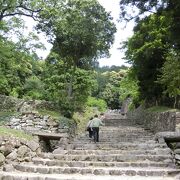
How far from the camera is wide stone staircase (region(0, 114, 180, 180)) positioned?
9.57 m

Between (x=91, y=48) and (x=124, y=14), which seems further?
(x=91, y=48)

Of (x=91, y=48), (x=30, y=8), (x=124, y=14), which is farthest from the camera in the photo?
(x=91, y=48)

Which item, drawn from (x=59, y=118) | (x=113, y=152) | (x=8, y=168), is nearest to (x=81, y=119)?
(x=59, y=118)

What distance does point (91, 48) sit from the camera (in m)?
21.5

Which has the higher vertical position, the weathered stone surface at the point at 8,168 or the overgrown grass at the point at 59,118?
the overgrown grass at the point at 59,118

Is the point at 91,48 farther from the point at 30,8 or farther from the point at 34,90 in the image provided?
the point at 34,90

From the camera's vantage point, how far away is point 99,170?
10.0m

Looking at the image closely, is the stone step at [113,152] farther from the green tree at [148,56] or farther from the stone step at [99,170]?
the green tree at [148,56]

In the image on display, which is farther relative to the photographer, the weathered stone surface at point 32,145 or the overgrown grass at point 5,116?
the overgrown grass at point 5,116

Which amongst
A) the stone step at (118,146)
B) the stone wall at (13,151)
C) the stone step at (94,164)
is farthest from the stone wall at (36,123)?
the stone step at (94,164)

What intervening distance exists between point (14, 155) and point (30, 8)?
11319 millimetres

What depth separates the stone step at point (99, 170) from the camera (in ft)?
31.6

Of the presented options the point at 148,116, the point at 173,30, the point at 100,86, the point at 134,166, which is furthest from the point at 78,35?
the point at 100,86

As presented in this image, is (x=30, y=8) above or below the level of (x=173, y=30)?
above
